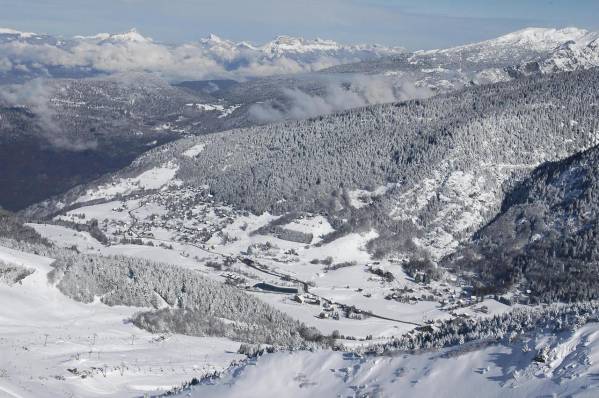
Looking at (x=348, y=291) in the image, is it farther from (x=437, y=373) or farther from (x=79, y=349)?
(x=437, y=373)

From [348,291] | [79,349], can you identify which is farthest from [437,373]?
[348,291]

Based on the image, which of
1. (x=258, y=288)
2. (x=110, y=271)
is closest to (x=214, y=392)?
(x=110, y=271)

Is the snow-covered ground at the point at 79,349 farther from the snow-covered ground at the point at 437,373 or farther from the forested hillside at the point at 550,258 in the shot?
the forested hillside at the point at 550,258

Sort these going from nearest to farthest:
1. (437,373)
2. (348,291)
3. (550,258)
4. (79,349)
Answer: (437,373)
(79,349)
(348,291)
(550,258)

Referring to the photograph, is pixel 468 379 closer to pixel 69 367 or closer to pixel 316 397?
pixel 316 397

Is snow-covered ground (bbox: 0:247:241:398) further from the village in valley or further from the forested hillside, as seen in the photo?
the forested hillside

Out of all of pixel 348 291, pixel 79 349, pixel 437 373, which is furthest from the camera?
pixel 348 291

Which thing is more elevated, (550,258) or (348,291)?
(550,258)

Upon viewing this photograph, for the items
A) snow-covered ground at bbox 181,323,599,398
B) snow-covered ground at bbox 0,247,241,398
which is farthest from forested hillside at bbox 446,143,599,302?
snow-covered ground at bbox 181,323,599,398
